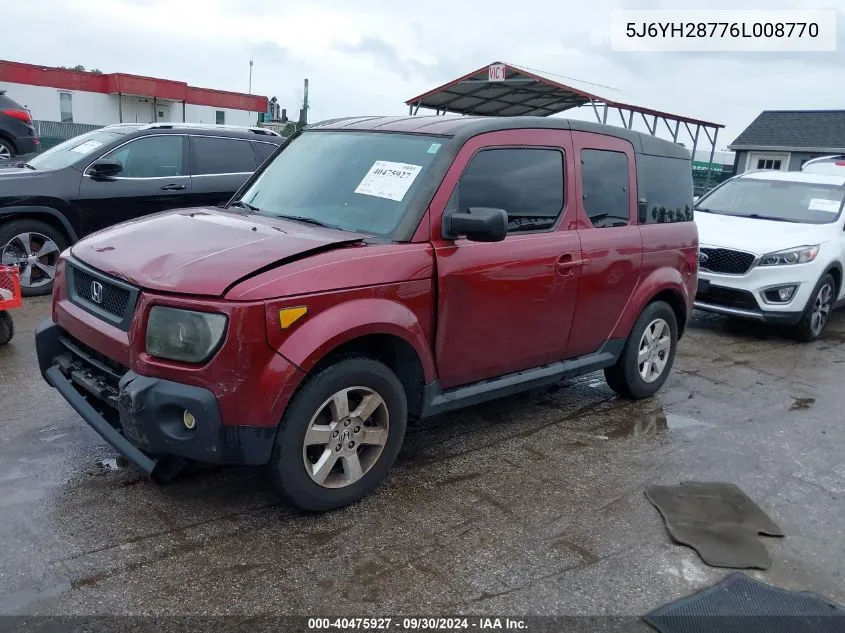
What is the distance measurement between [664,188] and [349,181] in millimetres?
2584

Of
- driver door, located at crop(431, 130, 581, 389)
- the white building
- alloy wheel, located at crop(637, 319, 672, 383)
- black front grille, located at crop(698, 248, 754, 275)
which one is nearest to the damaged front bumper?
driver door, located at crop(431, 130, 581, 389)

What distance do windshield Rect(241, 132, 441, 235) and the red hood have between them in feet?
0.57

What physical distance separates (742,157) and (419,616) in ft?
109

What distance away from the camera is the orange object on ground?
18.0 feet

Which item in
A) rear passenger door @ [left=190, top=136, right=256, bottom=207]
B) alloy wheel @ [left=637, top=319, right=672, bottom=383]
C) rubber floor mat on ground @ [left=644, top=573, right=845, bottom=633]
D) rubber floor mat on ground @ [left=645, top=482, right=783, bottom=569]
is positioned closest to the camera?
rubber floor mat on ground @ [left=644, top=573, right=845, bottom=633]

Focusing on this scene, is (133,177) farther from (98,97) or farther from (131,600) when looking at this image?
(98,97)

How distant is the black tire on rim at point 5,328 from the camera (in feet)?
18.4

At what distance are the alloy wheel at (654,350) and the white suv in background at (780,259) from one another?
2.66 metres

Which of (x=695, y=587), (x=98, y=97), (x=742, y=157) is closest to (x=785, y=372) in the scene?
(x=695, y=587)

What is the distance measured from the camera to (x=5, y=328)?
5660 millimetres

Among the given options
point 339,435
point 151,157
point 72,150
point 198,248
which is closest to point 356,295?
point 339,435

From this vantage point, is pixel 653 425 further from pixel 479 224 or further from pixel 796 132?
pixel 796 132

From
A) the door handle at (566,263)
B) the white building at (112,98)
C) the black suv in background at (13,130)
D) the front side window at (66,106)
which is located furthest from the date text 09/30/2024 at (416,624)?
the front side window at (66,106)

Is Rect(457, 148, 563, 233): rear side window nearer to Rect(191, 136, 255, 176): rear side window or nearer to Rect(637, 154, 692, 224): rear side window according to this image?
Rect(637, 154, 692, 224): rear side window
